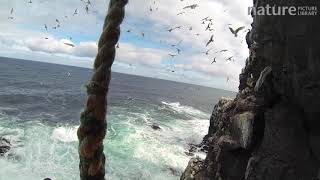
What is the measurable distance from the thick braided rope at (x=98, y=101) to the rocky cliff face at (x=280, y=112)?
14.2m

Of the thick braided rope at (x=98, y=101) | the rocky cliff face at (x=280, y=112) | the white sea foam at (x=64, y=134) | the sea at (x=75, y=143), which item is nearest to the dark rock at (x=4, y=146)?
the sea at (x=75, y=143)

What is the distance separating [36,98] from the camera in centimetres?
7306

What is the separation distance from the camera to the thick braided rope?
2341 millimetres

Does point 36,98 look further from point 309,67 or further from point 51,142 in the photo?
point 309,67

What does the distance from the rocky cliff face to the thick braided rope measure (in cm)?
1421

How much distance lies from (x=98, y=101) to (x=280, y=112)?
17.4m

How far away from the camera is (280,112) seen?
18.4 m

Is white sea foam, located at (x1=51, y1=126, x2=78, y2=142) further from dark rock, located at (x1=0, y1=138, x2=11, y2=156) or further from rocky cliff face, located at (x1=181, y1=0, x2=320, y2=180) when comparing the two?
rocky cliff face, located at (x1=181, y1=0, x2=320, y2=180)

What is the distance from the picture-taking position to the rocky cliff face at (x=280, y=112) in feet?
51.0

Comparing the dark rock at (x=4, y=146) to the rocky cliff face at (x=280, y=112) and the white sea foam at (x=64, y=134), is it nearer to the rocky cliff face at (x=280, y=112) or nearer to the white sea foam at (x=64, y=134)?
the white sea foam at (x=64, y=134)

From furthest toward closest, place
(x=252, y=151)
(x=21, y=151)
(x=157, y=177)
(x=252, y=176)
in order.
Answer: (x=21, y=151) → (x=157, y=177) → (x=252, y=151) → (x=252, y=176)

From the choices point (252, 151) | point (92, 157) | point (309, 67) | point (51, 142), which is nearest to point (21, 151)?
point (51, 142)

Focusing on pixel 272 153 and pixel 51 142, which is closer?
pixel 272 153

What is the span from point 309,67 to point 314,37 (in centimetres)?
141
